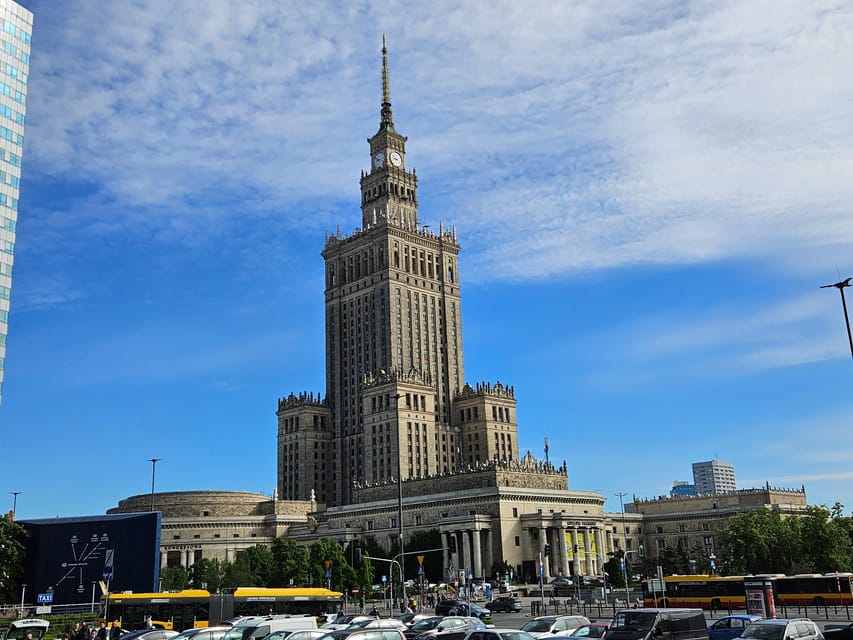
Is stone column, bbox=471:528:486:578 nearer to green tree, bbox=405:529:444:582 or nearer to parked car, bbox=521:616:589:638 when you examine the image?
green tree, bbox=405:529:444:582

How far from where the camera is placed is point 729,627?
44.2 meters

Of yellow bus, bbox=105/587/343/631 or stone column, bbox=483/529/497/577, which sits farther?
stone column, bbox=483/529/497/577

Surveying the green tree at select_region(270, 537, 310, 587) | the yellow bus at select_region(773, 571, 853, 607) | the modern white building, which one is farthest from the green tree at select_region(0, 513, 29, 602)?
the yellow bus at select_region(773, 571, 853, 607)

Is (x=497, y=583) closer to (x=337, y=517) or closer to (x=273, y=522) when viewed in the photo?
(x=337, y=517)

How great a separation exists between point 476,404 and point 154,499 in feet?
222

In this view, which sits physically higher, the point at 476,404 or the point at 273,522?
the point at 476,404

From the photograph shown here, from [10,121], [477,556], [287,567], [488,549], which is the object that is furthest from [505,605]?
[10,121]

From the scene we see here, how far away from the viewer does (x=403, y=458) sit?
16662cm

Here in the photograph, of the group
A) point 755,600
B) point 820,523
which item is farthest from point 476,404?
point 755,600

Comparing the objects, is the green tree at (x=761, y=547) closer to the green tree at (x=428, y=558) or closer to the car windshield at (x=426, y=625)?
the green tree at (x=428, y=558)

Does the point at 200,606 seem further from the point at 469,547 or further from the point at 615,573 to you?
the point at 469,547

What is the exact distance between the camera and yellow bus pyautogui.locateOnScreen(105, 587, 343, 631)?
6228 centimetres

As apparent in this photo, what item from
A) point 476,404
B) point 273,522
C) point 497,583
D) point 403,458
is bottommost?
point 497,583

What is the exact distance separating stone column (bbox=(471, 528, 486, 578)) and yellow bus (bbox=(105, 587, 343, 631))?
71.4 meters
